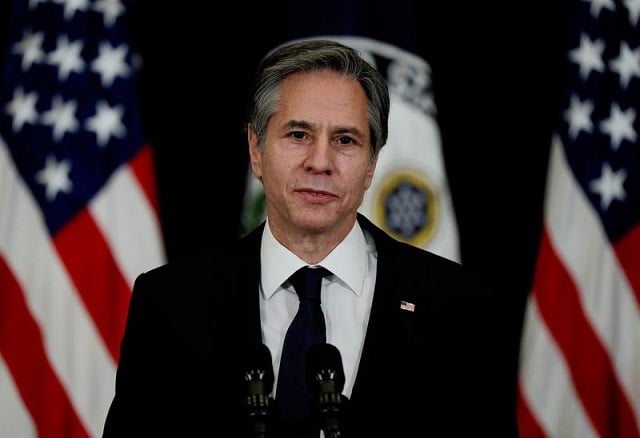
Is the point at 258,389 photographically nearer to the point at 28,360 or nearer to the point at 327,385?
the point at 327,385

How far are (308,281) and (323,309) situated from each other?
79 millimetres

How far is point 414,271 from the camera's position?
185 centimetres

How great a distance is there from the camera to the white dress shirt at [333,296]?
5.90ft

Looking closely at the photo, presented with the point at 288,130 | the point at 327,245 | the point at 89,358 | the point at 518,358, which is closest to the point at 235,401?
the point at 327,245

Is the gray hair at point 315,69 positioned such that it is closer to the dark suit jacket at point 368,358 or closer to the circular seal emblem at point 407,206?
the dark suit jacket at point 368,358

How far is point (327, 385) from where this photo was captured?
1.29 m

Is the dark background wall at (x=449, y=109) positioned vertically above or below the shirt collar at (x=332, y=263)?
above

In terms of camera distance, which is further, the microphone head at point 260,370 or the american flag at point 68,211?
the american flag at point 68,211

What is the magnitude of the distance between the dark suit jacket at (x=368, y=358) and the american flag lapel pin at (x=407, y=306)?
0.03 feet

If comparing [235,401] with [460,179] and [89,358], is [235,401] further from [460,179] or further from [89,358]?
[460,179]

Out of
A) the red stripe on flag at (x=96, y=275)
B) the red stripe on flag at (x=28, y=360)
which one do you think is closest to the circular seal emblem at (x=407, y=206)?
the red stripe on flag at (x=96, y=275)

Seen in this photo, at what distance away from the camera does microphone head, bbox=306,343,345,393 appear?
1.30m

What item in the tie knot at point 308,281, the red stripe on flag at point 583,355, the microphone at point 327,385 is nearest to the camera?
the microphone at point 327,385

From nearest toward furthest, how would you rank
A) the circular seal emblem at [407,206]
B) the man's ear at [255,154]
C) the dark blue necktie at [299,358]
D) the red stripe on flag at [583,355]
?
the dark blue necktie at [299,358], the man's ear at [255,154], the red stripe on flag at [583,355], the circular seal emblem at [407,206]
